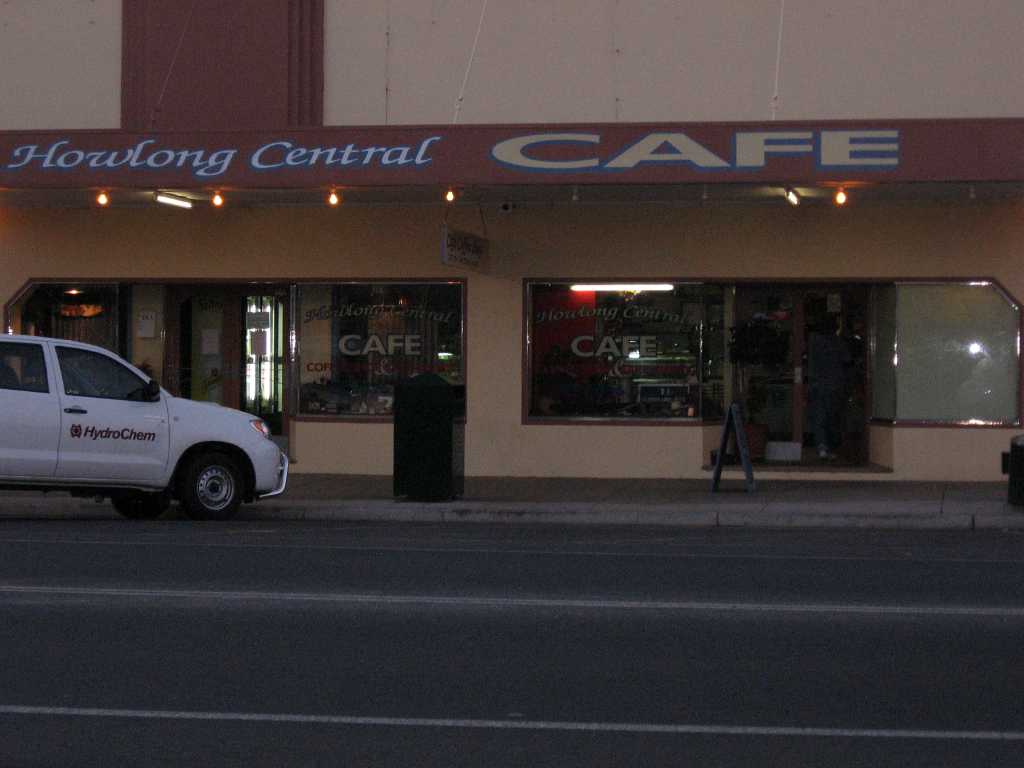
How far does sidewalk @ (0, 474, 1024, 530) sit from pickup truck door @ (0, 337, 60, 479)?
6.71 ft

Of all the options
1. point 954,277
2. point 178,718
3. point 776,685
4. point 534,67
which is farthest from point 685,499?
point 178,718

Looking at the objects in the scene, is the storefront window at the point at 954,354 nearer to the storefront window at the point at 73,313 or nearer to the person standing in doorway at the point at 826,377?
the person standing in doorway at the point at 826,377

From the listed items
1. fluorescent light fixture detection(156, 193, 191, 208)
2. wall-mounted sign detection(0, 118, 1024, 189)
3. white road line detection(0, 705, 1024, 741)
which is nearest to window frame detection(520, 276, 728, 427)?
wall-mounted sign detection(0, 118, 1024, 189)

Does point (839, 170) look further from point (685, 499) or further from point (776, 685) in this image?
point (776, 685)

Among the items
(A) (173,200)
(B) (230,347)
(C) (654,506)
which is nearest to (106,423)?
(A) (173,200)

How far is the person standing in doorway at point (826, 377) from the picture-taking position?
66.4 feet

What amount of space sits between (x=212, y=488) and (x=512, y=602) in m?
6.37

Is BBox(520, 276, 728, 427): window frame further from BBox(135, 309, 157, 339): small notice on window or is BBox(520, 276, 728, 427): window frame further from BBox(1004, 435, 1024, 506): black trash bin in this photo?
BBox(135, 309, 157, 339): small notice on window

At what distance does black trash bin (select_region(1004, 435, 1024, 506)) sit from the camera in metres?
16.0

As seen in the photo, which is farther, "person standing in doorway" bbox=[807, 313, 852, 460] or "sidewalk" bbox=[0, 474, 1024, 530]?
"person standing in doorway" bbox=[807, 313, 852, 460]

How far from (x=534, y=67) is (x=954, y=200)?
5619mm

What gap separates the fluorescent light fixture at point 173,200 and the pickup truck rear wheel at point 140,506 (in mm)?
4801

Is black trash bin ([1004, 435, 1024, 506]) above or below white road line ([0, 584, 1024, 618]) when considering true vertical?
above

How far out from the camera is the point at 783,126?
54.7ft
